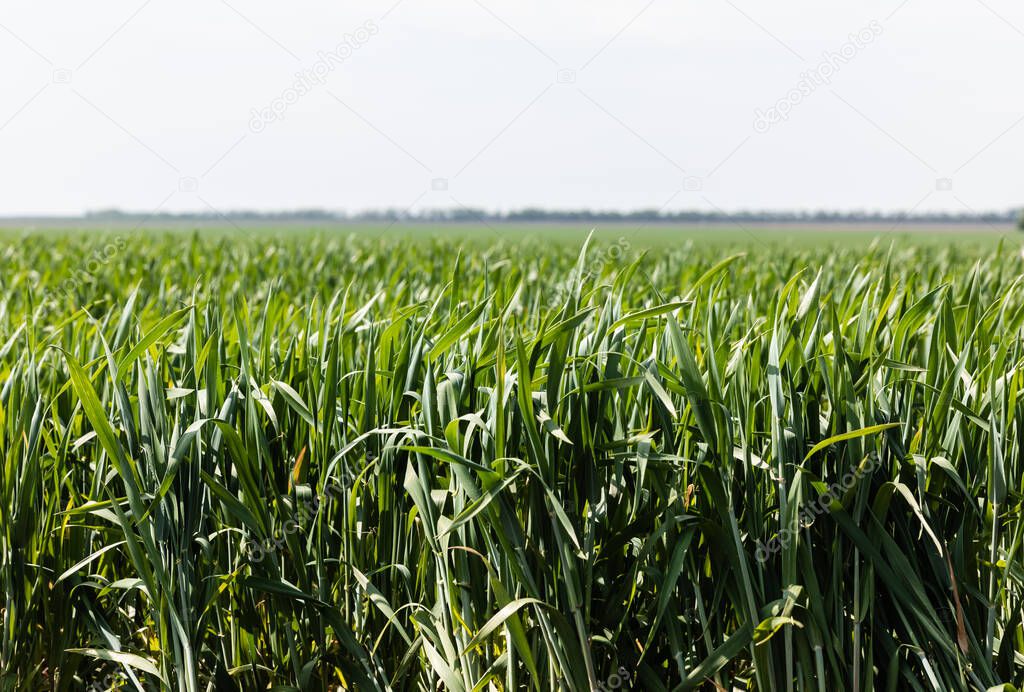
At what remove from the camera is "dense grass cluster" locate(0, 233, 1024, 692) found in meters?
1.36

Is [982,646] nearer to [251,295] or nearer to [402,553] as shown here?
[402,553]

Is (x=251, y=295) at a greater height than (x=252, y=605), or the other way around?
(x=251, y=295)

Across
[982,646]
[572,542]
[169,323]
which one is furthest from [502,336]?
[982,646]

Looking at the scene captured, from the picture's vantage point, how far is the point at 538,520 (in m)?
1.35

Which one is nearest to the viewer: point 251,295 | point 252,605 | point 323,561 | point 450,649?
point 450,649

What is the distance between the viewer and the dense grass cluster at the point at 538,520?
1.36 meters

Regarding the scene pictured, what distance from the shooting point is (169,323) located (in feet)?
5.23

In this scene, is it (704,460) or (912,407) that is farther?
(912,407)

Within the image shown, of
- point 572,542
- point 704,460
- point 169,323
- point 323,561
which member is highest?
point 169,323

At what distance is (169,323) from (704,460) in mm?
1053

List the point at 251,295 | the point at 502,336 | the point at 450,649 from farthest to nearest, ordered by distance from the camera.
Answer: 1. the point at 251,295
2. the point at 450,649
3. the point at 502,336

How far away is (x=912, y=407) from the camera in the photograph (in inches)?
62.4

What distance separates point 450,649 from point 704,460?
1.80 feet

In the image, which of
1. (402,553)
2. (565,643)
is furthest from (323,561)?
(565,643)
